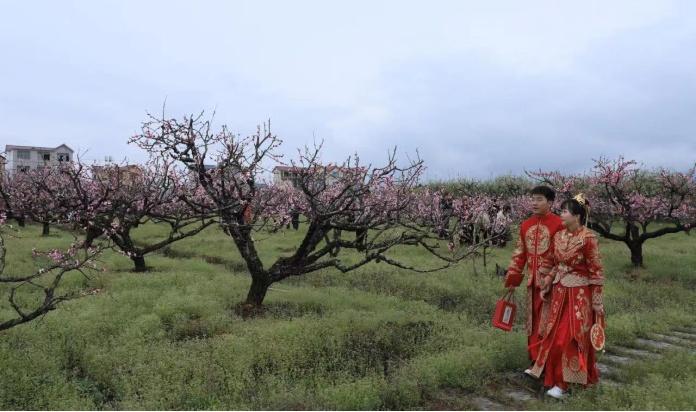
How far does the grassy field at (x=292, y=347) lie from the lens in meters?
5.54

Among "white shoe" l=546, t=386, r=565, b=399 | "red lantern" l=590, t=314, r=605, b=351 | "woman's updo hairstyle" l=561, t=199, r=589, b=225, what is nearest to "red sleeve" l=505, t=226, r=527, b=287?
"woman's updo hairstyle" l=561, t=199, r=589, b=225

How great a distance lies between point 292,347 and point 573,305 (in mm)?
3636

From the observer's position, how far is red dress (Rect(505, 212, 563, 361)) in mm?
6199

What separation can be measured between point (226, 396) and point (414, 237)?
186 inches

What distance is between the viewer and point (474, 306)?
10844 millimetres

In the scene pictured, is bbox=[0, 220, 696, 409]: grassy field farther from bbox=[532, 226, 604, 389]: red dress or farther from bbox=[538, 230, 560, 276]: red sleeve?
bbox=[538, 230, 560, 276]: red sleeve

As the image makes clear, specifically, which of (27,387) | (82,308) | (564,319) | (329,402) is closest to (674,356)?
(564,319)

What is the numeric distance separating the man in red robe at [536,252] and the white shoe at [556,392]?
68 centimetres

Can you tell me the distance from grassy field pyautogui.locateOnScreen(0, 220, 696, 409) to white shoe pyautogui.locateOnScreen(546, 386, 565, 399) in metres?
0.15

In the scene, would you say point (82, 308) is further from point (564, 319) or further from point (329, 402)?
point (564, 319)

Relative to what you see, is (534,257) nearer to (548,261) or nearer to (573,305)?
(548,261)

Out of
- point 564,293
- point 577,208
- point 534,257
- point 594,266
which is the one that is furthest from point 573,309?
point 577,208

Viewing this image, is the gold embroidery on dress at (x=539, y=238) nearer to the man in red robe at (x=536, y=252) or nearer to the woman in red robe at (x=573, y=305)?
the man in red robe at (x=536, y=252)

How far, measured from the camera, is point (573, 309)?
5.74m
